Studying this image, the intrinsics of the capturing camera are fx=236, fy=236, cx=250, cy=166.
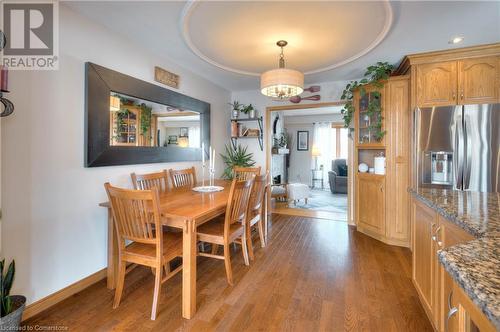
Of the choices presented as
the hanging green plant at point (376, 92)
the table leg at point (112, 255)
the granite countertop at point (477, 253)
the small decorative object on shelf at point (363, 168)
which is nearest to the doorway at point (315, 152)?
the small decorative object on shelf at point (363, 168)

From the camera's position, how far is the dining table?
5.55ft

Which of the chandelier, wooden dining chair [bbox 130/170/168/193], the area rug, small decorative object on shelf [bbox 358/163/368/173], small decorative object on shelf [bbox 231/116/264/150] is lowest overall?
the area rug

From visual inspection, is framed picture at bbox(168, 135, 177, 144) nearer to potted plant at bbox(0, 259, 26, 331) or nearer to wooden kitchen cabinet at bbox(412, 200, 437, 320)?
potted plant at bbox(0, 259, 26, 331)

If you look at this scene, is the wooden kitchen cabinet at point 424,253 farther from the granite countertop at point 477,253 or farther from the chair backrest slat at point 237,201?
the chair backrest slat at point 237,201

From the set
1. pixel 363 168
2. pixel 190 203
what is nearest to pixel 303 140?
pixel 363 168

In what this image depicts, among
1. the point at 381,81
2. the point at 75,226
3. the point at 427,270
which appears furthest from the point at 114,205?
the point at 381,81

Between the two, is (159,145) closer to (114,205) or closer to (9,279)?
(114,205)

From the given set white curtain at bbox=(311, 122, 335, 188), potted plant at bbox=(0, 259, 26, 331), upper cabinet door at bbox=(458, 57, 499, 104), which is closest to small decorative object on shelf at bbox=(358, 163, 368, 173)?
upper cabinet door at bbox=(458, 57, 499, 104)

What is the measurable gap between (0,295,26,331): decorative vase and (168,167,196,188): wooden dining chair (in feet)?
5.43

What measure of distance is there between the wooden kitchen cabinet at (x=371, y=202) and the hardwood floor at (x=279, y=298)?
470 millimetres

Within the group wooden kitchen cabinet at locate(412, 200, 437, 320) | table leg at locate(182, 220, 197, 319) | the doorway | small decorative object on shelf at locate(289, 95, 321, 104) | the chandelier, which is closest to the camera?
wooden kitchen cabinet at locate(412, 200, 437, 320)

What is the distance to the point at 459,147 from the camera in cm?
263

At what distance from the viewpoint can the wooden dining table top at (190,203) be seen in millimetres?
1742

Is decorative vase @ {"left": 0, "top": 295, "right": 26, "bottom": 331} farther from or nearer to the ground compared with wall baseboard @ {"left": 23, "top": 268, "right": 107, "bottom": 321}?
farther from the ground
